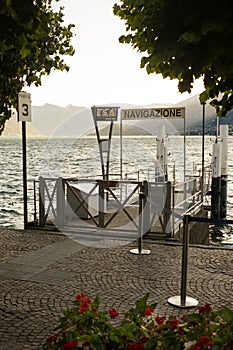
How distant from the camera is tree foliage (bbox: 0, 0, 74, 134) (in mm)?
2547

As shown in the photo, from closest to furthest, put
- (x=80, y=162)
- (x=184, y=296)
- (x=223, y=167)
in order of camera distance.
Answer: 1. (x=184, y=296)
2. (x=80, y=162)
3. (x=223, y=167)

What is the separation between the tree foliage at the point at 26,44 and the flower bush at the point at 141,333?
1740mm

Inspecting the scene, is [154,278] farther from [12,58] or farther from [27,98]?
[27,98]

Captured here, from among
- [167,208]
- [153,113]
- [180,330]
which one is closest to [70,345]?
[180,330]

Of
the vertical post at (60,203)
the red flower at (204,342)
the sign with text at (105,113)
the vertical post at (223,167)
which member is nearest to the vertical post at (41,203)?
→ the vertical post at (60,203)

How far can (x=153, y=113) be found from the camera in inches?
575

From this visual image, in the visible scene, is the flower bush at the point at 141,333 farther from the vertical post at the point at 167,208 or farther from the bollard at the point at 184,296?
the vertical post at the point at 167,208

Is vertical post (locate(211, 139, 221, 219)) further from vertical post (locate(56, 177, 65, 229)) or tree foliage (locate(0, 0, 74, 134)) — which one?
tree foliage (locate(0, 0, 74, 134))

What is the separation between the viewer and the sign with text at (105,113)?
501 inches

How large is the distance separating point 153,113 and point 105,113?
8.08 ft

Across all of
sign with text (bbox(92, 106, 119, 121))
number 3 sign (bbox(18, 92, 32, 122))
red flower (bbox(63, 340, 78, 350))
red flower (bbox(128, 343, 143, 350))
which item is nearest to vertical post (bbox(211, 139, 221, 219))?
sign with text (bbox(92, 106, 119, 121))

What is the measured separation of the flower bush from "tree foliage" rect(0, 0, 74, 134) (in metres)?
1.74

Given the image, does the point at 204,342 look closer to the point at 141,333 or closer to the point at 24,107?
the point at 141,333

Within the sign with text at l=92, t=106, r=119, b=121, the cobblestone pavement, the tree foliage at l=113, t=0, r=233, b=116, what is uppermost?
the sign with text at l=92, t=106, r=119, b=121
